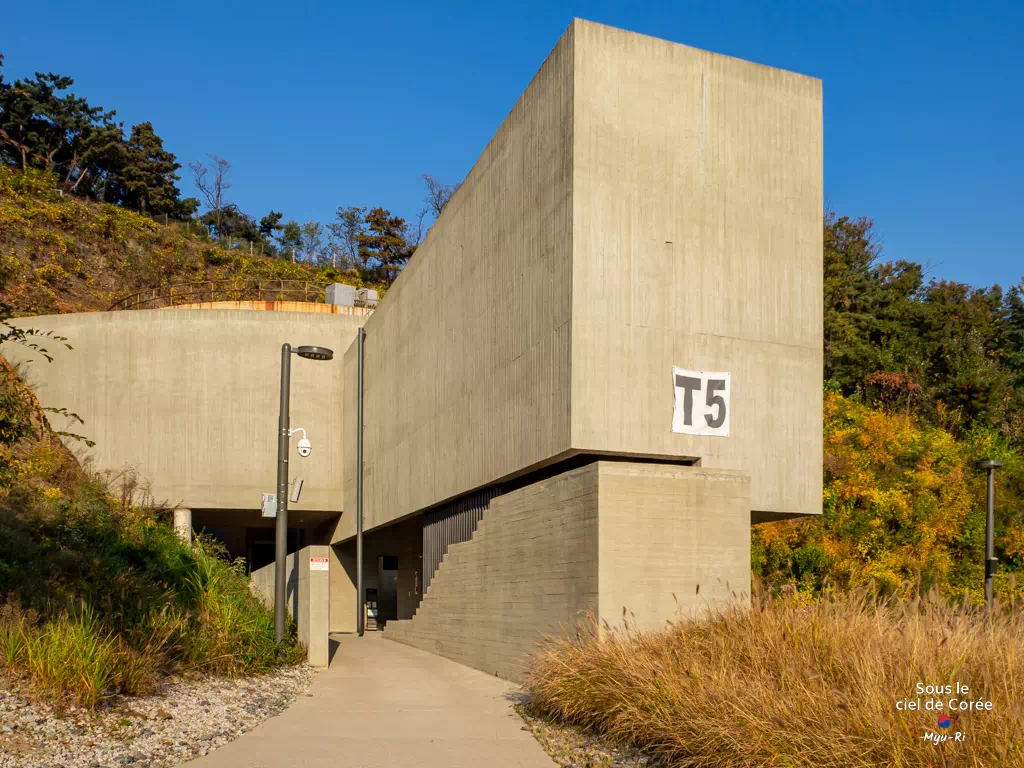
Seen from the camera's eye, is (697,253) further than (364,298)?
No

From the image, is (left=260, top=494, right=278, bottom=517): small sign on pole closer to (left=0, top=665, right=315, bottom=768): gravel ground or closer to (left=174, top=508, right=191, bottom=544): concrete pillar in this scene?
(left=0, top=665, right=315, bottom=768): gravel ground

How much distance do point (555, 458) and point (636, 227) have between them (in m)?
3.88

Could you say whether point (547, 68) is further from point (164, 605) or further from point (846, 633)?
point (846, 633)

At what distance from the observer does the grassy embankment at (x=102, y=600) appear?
387 inches

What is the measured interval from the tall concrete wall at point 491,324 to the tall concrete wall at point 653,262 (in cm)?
6

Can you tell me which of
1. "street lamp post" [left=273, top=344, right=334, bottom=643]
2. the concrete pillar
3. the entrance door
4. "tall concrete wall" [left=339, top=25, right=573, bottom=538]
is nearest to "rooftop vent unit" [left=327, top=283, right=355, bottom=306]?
the entrance door

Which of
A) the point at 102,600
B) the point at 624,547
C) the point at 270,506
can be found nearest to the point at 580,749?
the point at 624,547

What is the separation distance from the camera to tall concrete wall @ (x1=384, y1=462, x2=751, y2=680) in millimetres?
12945

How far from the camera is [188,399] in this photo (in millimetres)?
31844

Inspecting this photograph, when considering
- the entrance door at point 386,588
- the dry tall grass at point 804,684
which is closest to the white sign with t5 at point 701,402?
the dry tall grass at point 804,684

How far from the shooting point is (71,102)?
222 feet

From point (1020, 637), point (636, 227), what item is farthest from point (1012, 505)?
point (1020, 637)

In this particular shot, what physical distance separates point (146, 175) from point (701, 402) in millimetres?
63290

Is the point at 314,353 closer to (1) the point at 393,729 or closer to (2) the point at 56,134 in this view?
(1) the point at 393,729
